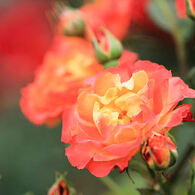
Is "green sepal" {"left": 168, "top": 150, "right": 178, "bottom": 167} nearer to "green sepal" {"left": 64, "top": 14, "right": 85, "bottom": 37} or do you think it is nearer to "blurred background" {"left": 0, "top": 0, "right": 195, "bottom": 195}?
"blurred background" {"left": 0, "top": 0, "right": 195, "bottom": 195}

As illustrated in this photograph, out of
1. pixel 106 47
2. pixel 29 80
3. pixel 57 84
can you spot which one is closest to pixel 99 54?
pixel 106 47

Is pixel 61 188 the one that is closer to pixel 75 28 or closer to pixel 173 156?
pixel 173 156

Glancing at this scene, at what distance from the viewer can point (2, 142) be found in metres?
1.42

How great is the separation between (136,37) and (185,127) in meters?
0.25

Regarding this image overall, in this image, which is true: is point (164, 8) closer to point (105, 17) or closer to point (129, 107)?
point (105, 17)

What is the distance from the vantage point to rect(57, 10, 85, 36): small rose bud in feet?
3.15

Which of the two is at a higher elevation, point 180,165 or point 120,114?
point 120,114

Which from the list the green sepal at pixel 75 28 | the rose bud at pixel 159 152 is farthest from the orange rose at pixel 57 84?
the rose bud at pixel 159 152

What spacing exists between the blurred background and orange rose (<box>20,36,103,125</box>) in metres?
0.15

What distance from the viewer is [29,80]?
1663 millimetres

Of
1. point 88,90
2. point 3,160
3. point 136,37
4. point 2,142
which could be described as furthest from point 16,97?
point 88,90

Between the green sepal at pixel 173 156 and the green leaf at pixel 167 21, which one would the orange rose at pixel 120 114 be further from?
the green leaf at pixel 167 21

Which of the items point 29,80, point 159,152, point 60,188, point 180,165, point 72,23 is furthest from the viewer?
point 29,80

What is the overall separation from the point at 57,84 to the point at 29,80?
841 mm
